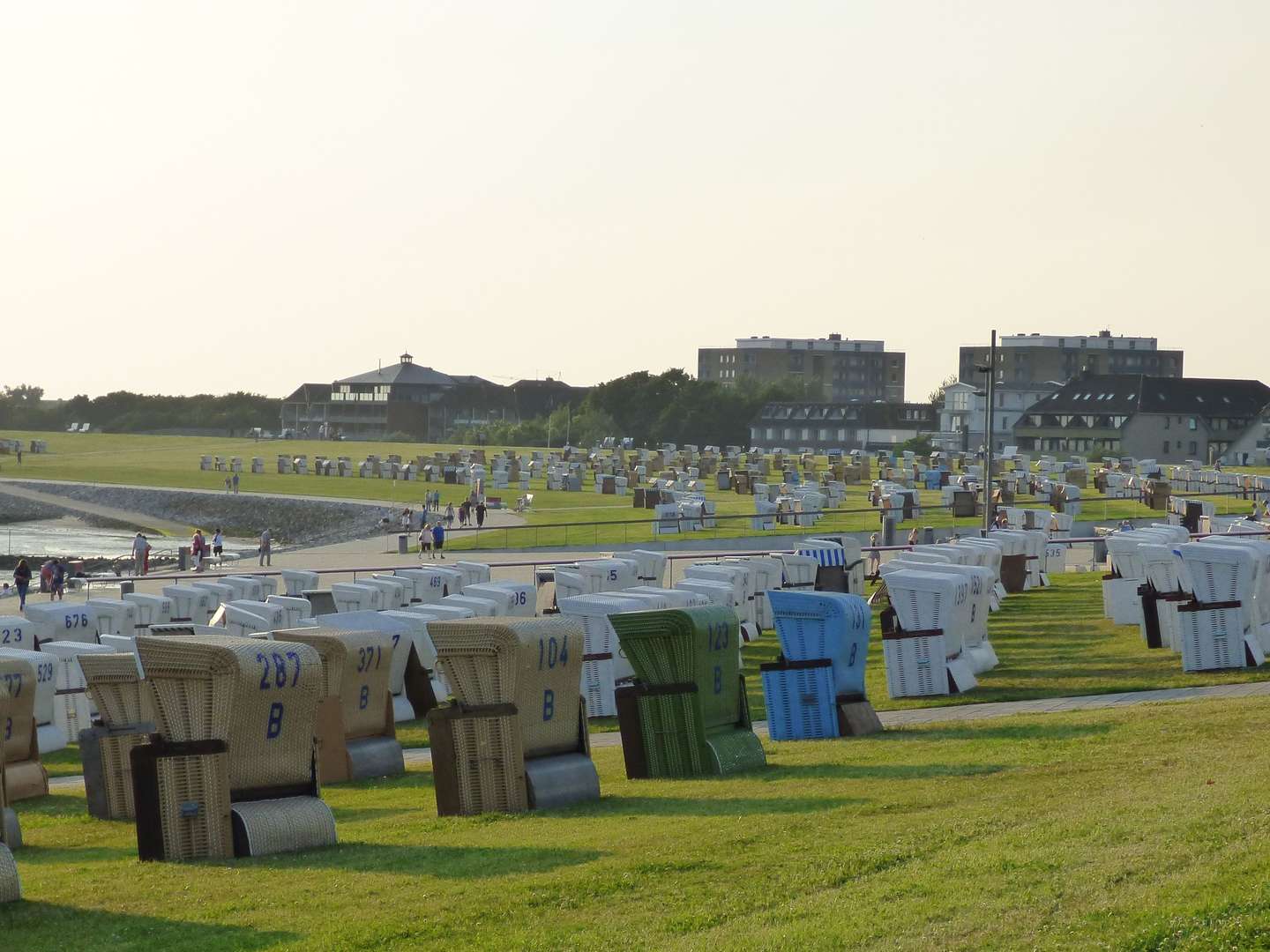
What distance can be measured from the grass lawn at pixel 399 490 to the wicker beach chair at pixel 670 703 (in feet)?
130

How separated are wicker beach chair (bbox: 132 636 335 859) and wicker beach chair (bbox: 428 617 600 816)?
3.96ft

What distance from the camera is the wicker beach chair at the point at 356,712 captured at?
15602 millimetres

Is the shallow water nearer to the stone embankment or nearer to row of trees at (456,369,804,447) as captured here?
the stone embankment

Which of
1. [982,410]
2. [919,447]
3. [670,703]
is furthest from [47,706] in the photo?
[982,410]

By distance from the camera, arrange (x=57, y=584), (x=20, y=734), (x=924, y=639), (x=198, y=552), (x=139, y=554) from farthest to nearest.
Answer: (x=198, y=552), (x=139, y=554), (x=57, y=584), (x=924, y=639), (x=20, y=734)

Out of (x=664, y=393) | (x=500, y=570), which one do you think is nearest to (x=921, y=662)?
(x=500, y=570)

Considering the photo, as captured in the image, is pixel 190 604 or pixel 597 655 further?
pixel 190 604

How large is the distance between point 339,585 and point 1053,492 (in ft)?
142

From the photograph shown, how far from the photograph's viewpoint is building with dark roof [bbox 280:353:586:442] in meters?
183

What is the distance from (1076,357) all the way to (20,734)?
18031 cm

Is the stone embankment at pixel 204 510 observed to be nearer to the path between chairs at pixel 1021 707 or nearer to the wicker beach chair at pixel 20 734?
the path between chairs at pixel 1021 707

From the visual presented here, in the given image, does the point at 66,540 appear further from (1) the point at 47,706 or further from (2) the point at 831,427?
(2) the point at 831,427

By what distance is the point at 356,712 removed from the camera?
16250 mm

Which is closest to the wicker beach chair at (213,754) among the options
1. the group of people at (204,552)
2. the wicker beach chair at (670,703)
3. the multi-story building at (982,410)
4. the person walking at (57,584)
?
the wicker beach chair at (670,703)
